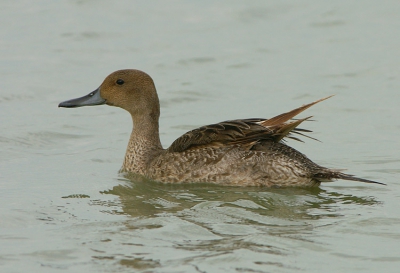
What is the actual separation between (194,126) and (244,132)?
3.23 m

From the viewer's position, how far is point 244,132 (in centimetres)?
938

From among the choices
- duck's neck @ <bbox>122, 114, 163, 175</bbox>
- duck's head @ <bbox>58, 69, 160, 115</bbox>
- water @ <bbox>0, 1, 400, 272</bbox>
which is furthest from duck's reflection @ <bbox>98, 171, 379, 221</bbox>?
duck's head @ <bbox>58, 69, 160, 115</bbox>

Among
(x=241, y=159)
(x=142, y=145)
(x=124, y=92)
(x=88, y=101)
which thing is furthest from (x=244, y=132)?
(x=88, y=101)

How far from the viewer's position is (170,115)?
13.2 metres

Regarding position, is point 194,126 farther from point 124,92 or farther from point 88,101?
point 88,101

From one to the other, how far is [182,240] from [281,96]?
670cm

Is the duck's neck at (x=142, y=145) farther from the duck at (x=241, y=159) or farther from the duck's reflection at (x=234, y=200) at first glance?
the duck's reflection at (x=234, y=200)

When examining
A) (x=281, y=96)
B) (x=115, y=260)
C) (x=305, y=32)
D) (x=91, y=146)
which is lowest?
(x=115, y=260)

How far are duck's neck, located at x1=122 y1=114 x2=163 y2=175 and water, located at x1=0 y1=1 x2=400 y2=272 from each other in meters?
0.23

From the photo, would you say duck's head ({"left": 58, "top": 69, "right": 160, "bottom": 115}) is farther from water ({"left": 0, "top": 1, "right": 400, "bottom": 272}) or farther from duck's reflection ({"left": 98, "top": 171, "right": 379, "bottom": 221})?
duck's reflection ({"left": 98, "top": 171, "right": 379, "bottom": 221})

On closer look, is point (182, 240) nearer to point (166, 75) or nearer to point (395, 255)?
point (395, 255)

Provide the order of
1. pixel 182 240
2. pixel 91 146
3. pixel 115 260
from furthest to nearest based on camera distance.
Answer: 1. pixel 91 146
2. pixel 182 240
3. pixel 115 260

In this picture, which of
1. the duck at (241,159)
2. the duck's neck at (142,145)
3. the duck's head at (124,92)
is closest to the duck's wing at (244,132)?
the duck at (241,159)

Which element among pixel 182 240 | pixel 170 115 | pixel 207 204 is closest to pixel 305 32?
pixel 170 115
